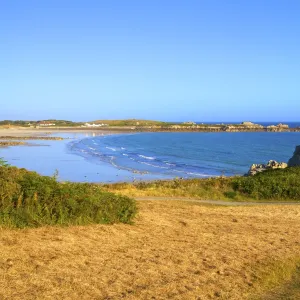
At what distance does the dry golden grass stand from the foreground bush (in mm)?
387

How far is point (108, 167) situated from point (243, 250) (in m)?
40.3

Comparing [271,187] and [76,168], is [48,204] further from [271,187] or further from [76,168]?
[76,168]

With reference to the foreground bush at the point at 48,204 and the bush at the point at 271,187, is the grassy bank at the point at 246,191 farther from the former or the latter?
the foreground bush at the point at 48,204

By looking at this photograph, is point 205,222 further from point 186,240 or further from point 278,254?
point 278,254

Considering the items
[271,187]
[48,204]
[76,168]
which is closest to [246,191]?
[271,187]

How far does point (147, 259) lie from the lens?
954 cm

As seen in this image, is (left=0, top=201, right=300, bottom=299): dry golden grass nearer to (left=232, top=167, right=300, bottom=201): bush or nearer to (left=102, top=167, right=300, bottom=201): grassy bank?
(left=102, top=167, right=300, bottom=201): grassy bank

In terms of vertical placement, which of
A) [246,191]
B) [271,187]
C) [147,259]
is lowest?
[246,191]

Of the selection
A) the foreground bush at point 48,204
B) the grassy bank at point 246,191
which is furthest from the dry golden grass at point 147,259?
the grassy bank at point 246,191

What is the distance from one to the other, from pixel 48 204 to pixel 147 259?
3450 millimetres

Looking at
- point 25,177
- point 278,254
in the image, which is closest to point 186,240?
point 278,254

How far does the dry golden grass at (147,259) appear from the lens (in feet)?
25.0

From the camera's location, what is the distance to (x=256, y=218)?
1542 cm

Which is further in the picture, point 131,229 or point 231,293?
point 131,229
